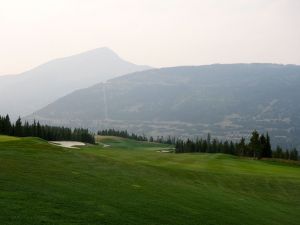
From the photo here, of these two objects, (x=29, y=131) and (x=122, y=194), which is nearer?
(x=122, y=194)

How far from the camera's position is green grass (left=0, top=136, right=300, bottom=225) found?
1794 centimetres

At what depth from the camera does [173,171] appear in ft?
134

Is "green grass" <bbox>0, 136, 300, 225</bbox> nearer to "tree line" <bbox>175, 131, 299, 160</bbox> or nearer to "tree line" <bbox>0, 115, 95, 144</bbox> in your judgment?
"tree line" <bbox>175, 131, 299, 160</bbox>

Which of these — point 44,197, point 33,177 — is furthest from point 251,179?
point 44,197

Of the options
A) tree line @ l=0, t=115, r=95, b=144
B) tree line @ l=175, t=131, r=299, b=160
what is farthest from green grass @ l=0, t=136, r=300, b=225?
tree line @ l=0, t=115, r=95, b=144

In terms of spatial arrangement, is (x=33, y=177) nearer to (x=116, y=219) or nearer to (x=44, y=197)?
(x=44, y=197)

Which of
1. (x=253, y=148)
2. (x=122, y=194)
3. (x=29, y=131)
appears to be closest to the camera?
(x=122, y=194)

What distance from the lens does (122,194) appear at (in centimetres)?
2422

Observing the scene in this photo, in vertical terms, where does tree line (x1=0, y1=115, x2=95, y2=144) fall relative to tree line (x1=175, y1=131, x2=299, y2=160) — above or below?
above

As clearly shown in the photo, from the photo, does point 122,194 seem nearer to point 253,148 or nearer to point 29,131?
point 253,148

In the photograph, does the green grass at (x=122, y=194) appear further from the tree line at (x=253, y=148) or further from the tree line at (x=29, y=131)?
the tree line at (x=29, y=131)

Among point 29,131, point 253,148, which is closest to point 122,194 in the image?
point 253,148

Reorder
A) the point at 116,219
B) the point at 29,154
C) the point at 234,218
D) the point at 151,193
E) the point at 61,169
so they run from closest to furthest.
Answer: the point at 116,219 < the point at 234,218 < the point at 151,193 < the point at 61,169 < the point at 29,154

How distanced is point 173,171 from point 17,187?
2218 centimetres
